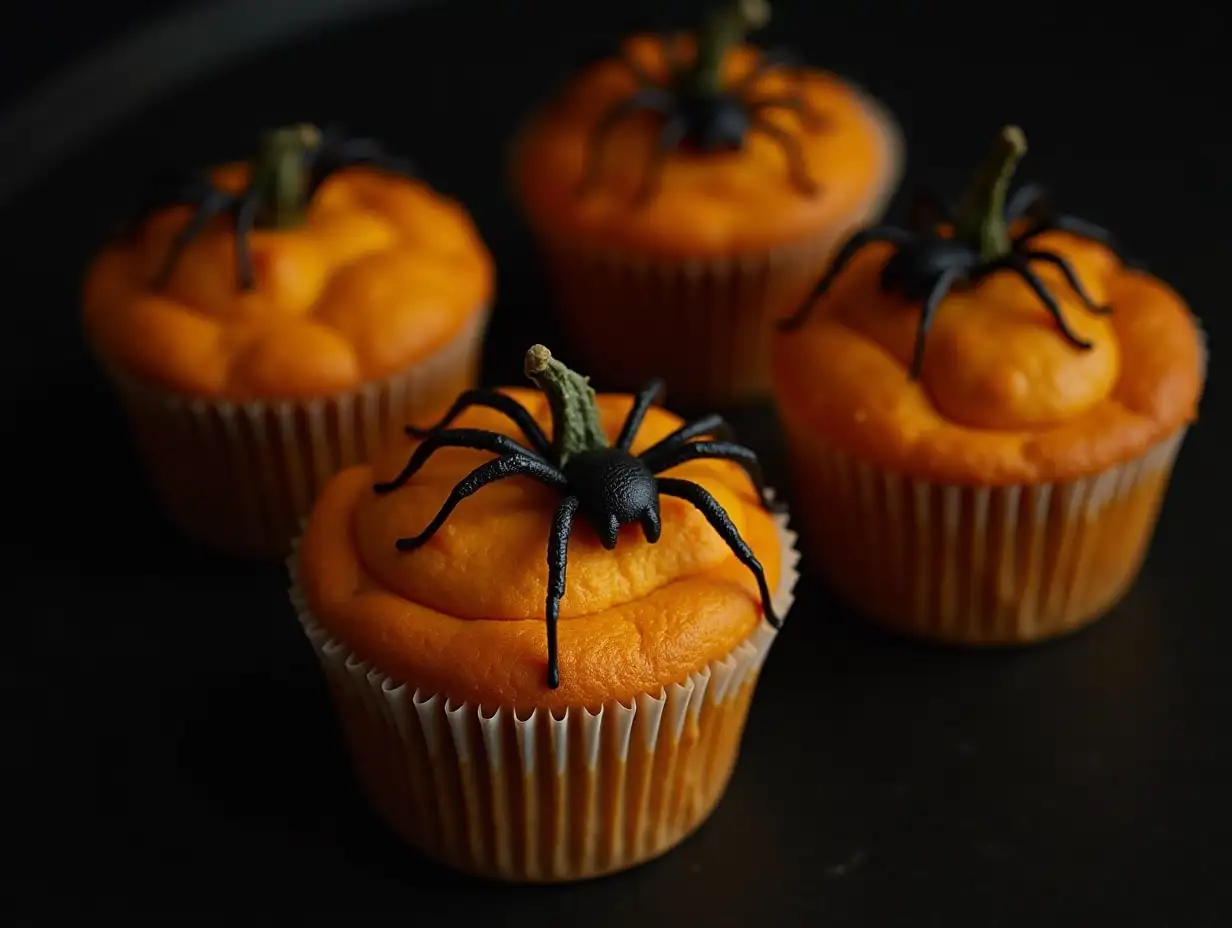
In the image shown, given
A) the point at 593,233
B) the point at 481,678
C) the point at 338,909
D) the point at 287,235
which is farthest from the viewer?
the point at 593,233

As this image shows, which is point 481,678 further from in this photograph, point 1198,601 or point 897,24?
point 897,24

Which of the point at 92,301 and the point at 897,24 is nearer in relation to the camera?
the point at 92,301

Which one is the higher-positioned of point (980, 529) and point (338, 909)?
point (980, 529)

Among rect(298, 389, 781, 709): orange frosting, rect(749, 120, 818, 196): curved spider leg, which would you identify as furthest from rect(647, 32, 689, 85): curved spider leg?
rect(298, 389, 781, 709): orange frosting

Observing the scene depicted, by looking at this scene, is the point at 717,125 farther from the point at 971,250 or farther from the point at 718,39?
the point at 971,250

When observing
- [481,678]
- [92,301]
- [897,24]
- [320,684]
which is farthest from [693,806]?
[897,24]

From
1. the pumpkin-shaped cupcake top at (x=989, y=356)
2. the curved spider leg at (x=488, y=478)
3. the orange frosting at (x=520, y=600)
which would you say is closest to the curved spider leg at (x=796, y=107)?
the pumpkin-shaped cupcake top at (x=989, y=356)

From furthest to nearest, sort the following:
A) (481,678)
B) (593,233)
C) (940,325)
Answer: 1. (593,233)
2. (940,325)
3. (481,678)
